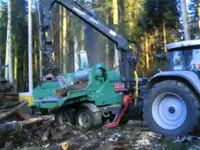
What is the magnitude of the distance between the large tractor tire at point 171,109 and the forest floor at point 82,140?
0.26 metres

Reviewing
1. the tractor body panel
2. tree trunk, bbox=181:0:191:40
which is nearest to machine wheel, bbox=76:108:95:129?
the tractor body panel

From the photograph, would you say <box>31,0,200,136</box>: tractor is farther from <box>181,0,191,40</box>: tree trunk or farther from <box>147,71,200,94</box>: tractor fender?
<box>181,0,191,40</box>: tree trunk

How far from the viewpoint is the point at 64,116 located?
9719mm

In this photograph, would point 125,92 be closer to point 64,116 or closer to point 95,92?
point 95,92

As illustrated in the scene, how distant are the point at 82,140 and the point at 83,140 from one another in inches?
0.9

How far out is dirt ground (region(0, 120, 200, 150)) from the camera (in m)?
5.49

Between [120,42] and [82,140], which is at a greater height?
[120,42]

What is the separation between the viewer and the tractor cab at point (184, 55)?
6.38 metres

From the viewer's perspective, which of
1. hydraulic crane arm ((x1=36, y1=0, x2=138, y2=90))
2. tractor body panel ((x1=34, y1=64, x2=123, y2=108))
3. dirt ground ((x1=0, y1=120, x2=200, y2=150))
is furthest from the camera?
hydraulic crane arm ((x1=36, y1=0, x2=138, y2=90))

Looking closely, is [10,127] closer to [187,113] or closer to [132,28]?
[187,113]

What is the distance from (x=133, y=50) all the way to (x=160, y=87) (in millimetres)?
4370

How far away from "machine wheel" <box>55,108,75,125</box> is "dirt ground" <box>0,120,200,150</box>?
60 centimetres

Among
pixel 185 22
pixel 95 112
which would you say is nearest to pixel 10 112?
pixel 95 112

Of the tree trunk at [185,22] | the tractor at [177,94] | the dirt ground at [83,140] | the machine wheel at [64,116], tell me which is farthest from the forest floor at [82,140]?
the tree trunk at [185,22]
